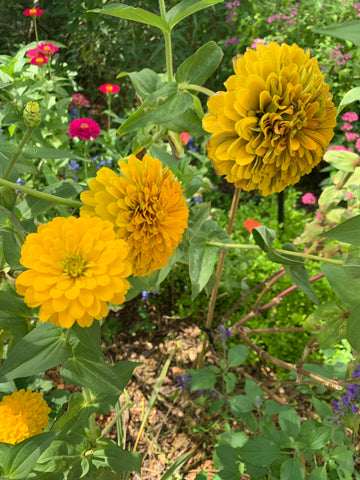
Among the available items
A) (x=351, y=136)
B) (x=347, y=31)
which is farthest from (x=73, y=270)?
(x=351, y=136)

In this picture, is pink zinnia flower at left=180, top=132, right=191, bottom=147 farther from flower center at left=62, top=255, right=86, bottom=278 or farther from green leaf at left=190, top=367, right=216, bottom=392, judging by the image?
flower center at left=62, top=255, right=86, bottom=278

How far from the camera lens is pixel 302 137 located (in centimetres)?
59

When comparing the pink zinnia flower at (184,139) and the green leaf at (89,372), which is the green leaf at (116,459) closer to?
the green leaf at (89,372)

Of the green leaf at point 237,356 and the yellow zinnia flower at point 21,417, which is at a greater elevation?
the yellow zinnia flower at point 21,417

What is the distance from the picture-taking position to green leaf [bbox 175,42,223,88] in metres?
0.78

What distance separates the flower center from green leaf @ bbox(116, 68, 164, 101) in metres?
0.51

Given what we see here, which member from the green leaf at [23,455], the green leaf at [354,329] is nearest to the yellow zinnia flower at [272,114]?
the green leaf at [354,329]

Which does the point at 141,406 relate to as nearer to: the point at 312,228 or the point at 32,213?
the point at 312,228

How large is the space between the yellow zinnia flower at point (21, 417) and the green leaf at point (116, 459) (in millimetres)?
139

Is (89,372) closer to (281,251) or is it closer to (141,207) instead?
(141,207)

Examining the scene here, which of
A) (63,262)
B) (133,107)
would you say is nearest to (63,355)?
(63,262)

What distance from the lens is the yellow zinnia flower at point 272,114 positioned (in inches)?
22.3

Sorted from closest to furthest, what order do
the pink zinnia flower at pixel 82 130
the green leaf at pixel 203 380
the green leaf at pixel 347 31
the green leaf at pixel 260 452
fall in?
the green leaf at pixel 347 31
the green leaf at pixel 260 452
the green leaf at pixel 203 380
the pink zinnia flower at pixel 82 130

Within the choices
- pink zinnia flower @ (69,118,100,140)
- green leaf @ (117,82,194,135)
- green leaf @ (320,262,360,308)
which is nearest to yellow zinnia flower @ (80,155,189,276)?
green leaf @ (117,82,194,135)
